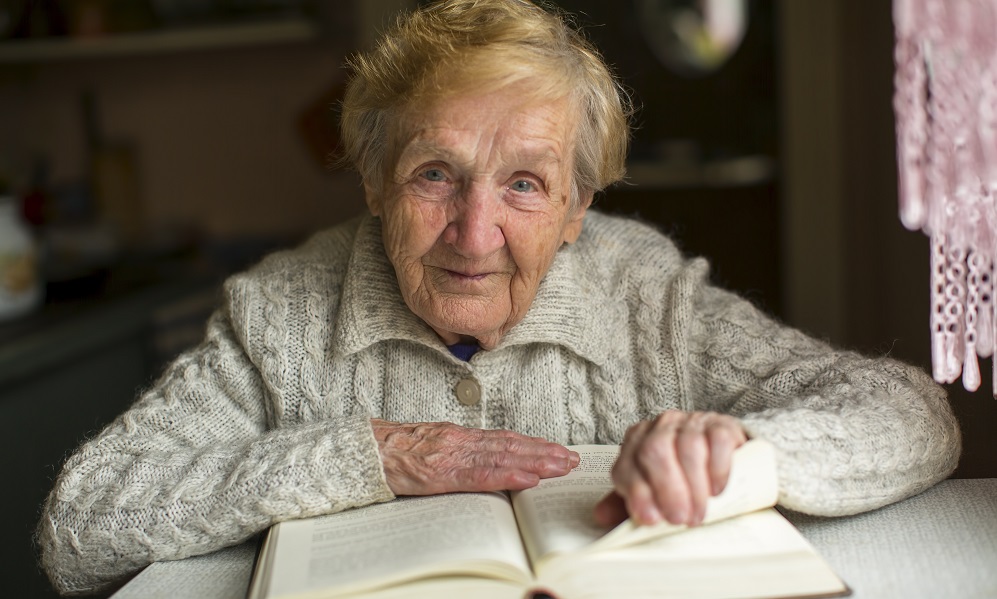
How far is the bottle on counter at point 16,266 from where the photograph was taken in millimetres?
2291

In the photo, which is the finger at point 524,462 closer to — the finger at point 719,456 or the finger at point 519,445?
the finger at point 519,445

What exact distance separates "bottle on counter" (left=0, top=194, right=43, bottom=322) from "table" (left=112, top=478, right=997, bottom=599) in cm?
148

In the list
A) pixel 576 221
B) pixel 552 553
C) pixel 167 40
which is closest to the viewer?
pixel 552 553

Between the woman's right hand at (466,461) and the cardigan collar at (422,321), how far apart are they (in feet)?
0.66

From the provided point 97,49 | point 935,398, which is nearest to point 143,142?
point 97,49

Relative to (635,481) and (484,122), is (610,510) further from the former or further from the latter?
(484,122)

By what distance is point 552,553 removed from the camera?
2.91 feet

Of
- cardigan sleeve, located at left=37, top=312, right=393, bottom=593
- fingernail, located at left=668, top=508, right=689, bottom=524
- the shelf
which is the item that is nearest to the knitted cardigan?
cardigan sleeve, located at left=37, top=312, right=393, bottom=593

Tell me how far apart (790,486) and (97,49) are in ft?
8.62

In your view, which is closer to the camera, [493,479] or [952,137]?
[952,137]

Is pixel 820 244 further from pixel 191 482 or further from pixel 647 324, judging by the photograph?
pixel 191 482

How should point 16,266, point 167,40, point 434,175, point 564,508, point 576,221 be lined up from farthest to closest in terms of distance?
point 167,40 → point 16,266 → point 576,221 → point 434,175 → point 564,508

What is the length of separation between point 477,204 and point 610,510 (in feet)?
1.37

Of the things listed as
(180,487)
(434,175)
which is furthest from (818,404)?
(180,487)
